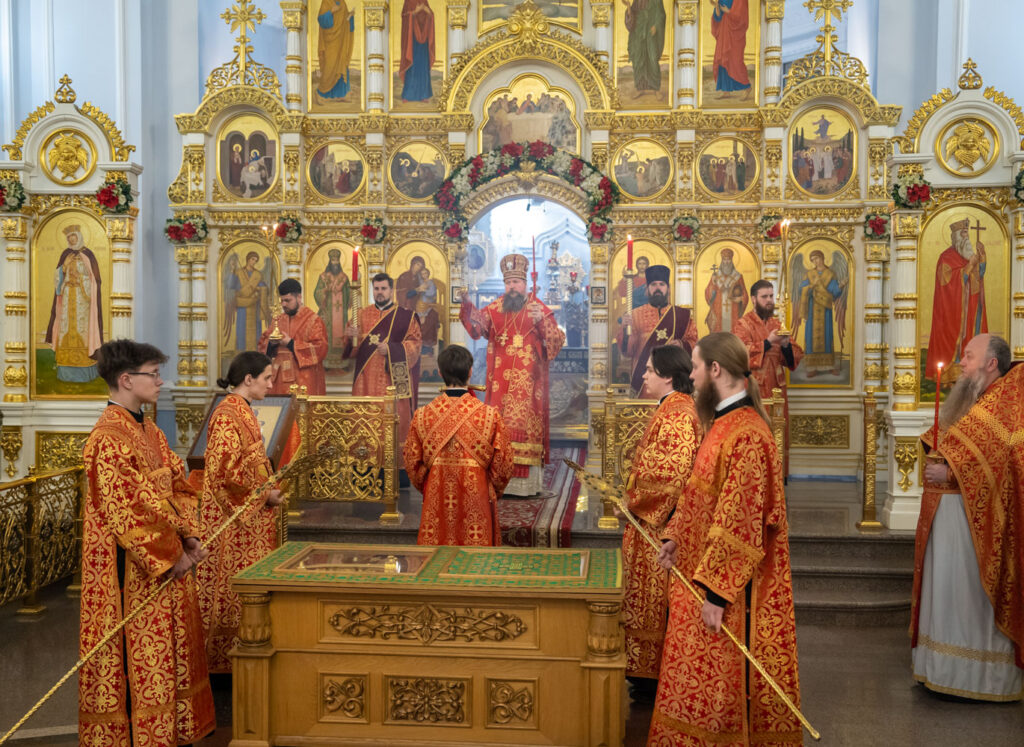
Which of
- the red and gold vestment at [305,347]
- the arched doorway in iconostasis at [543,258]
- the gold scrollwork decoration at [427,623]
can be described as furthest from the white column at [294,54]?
the gold scrollwork decoration at [427,623]

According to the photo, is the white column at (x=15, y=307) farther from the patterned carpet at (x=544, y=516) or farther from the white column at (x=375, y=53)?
the patterned carpet at (x=544, y=516)

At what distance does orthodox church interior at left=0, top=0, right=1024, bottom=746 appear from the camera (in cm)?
687

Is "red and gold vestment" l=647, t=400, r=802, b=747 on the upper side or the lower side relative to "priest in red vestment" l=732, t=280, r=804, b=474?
lower

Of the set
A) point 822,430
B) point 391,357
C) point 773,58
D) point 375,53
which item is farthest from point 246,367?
point 773,58

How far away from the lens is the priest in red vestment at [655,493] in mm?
4453

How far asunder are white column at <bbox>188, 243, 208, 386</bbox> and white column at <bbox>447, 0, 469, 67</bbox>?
148 inches

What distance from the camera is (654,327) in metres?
9.40

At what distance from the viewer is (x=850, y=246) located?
10.1 m

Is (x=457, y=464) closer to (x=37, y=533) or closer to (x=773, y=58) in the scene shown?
(x=37, y=533)

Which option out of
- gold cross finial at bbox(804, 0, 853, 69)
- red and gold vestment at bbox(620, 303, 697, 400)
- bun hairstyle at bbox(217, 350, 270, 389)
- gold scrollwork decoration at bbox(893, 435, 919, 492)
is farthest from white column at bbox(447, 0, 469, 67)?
bun hairstyle at bbox(217, 350, 270, 389)

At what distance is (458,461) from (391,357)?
3632mm

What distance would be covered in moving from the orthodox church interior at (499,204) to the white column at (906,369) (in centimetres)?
2

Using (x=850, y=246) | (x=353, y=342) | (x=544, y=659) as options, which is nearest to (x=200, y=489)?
(x=544, y=659)

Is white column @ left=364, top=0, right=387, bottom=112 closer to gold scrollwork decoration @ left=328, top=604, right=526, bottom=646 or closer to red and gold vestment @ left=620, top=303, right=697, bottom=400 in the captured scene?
red and gold vestment @ left=620, top=303, right=697, bottom=400
